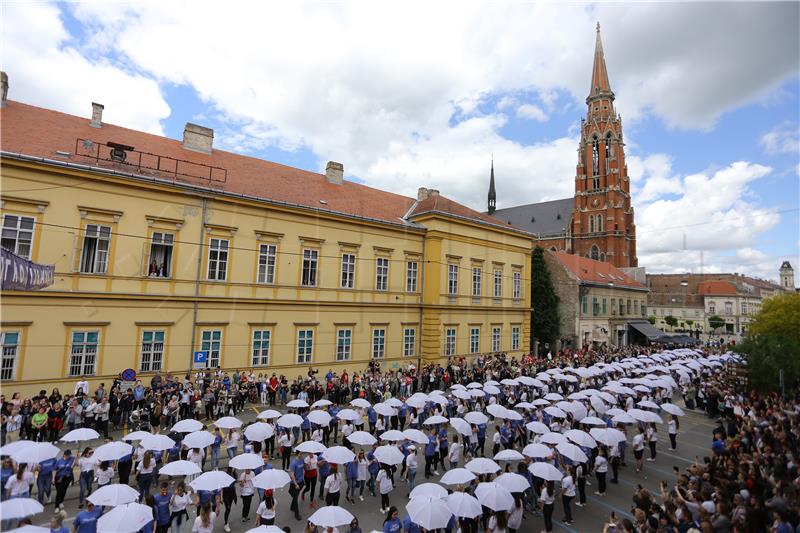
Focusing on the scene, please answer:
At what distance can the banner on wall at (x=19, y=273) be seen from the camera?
35.4 ft

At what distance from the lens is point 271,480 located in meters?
9.59

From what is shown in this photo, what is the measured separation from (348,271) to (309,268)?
268 cm

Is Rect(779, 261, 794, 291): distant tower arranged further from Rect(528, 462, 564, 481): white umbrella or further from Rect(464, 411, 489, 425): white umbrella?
Rect(528, 462, 564, 481): white umbrella

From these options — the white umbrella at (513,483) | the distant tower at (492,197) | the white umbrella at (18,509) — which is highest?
the distant tower at (492,197)

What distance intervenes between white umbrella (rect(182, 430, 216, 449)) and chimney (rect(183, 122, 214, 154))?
19.1 meters

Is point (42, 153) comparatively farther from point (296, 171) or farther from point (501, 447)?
point (501, 447)

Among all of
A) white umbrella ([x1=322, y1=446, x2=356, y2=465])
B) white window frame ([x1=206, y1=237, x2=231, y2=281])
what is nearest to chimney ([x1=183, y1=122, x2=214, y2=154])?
white window frame ([x1=206, y1=237, x2=231, y2=281])

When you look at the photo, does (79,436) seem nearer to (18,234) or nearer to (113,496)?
(113,496)

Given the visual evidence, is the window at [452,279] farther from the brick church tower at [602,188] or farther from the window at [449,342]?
the brick church tower at [602,188]

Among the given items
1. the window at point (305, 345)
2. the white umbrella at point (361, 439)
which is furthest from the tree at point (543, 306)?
the white umbrella at point (361, 439)

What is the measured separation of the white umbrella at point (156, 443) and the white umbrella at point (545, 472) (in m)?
9.35

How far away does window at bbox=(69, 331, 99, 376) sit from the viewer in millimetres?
18156

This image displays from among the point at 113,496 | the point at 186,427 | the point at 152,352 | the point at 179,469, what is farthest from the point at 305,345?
the point at 113,496

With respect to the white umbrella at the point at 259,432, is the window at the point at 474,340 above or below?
above
